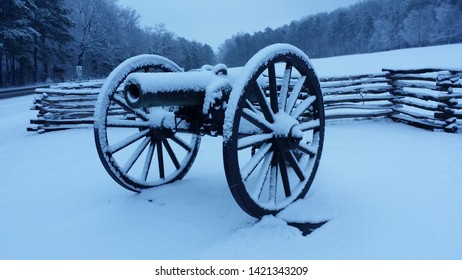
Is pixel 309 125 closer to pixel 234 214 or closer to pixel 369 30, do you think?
pixel 234 214

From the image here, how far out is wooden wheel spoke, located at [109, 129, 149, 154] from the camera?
3787mm

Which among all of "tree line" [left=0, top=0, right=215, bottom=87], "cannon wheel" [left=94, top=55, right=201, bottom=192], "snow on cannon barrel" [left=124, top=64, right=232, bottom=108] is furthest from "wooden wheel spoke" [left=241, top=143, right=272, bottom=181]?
"tree line" [left=0, top=0, right=215, bottom=87]

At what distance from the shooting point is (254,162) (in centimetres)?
308

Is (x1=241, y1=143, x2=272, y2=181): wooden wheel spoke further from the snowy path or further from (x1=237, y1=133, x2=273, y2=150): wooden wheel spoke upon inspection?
the snowy path

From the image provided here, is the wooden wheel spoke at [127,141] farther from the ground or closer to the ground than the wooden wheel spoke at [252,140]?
Result: closer to the ground

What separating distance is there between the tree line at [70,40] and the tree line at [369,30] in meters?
32.3

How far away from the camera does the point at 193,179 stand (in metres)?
4.51

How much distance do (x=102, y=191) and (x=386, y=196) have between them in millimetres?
3265

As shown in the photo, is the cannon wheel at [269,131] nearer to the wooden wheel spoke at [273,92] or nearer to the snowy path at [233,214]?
the wooden wheel spoke at [273,92]

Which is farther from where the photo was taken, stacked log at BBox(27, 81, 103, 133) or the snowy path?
stacked log at BBox(27, 81, 103, 133)

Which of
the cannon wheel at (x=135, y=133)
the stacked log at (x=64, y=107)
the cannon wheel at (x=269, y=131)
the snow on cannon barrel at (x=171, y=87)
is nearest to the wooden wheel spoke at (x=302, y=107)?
the cannon wheel at (x=269, y=131)

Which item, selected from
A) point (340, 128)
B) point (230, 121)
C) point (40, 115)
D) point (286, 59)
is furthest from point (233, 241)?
point (40, 115)

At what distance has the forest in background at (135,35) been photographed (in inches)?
1155

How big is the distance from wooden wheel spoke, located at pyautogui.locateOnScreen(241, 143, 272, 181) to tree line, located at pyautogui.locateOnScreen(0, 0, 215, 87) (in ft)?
74.8
